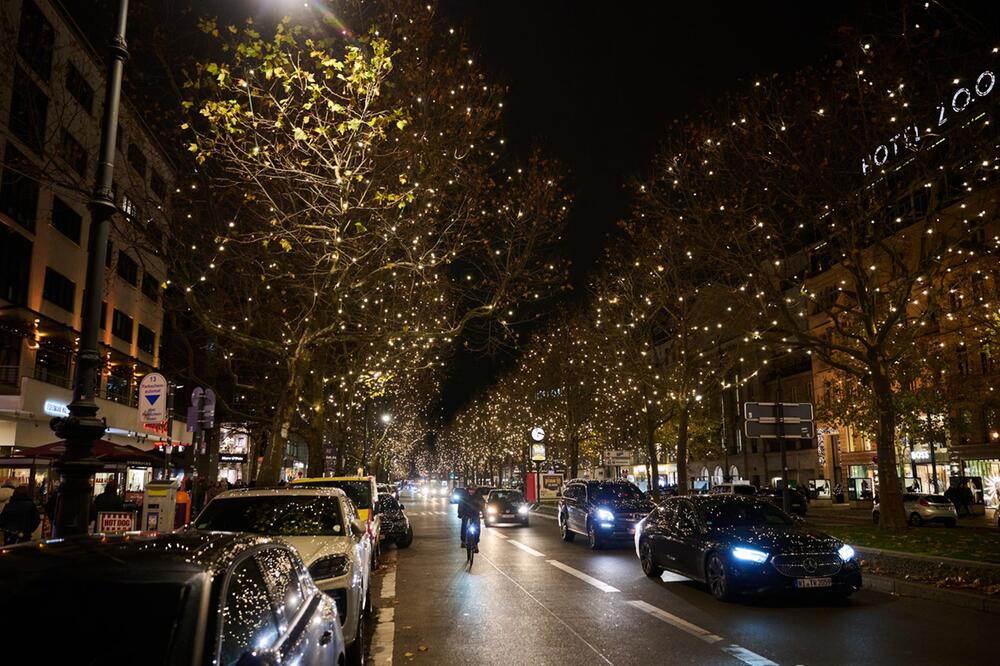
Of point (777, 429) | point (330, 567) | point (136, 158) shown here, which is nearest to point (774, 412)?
point (777, 429)

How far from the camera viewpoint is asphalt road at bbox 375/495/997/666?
311 inches

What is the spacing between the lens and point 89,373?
8.76m

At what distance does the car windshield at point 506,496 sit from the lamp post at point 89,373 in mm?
23616

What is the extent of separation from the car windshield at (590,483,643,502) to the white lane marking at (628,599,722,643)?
10380 mm

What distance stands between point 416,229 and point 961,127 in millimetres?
11805

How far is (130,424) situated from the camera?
140ft

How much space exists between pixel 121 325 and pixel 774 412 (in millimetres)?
35914

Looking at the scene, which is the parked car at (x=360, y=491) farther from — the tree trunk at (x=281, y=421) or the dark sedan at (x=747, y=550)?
the dark sedan at (x=747, y=550)

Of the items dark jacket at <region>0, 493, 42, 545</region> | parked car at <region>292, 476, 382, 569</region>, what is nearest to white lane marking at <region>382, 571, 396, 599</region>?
parked car at <region>292, 476, 382, 569</region>

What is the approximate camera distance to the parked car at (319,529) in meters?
7.31

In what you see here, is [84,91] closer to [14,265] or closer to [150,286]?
[14,265]

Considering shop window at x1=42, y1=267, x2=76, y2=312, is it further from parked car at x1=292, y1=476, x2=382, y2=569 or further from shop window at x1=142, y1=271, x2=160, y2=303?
parked car at x1=292, y1=476, x2=382, y2=569

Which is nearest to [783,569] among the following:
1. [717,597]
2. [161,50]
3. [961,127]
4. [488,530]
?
[717,597]

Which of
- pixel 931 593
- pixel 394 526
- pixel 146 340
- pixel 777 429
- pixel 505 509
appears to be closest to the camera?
pixel 931 593
